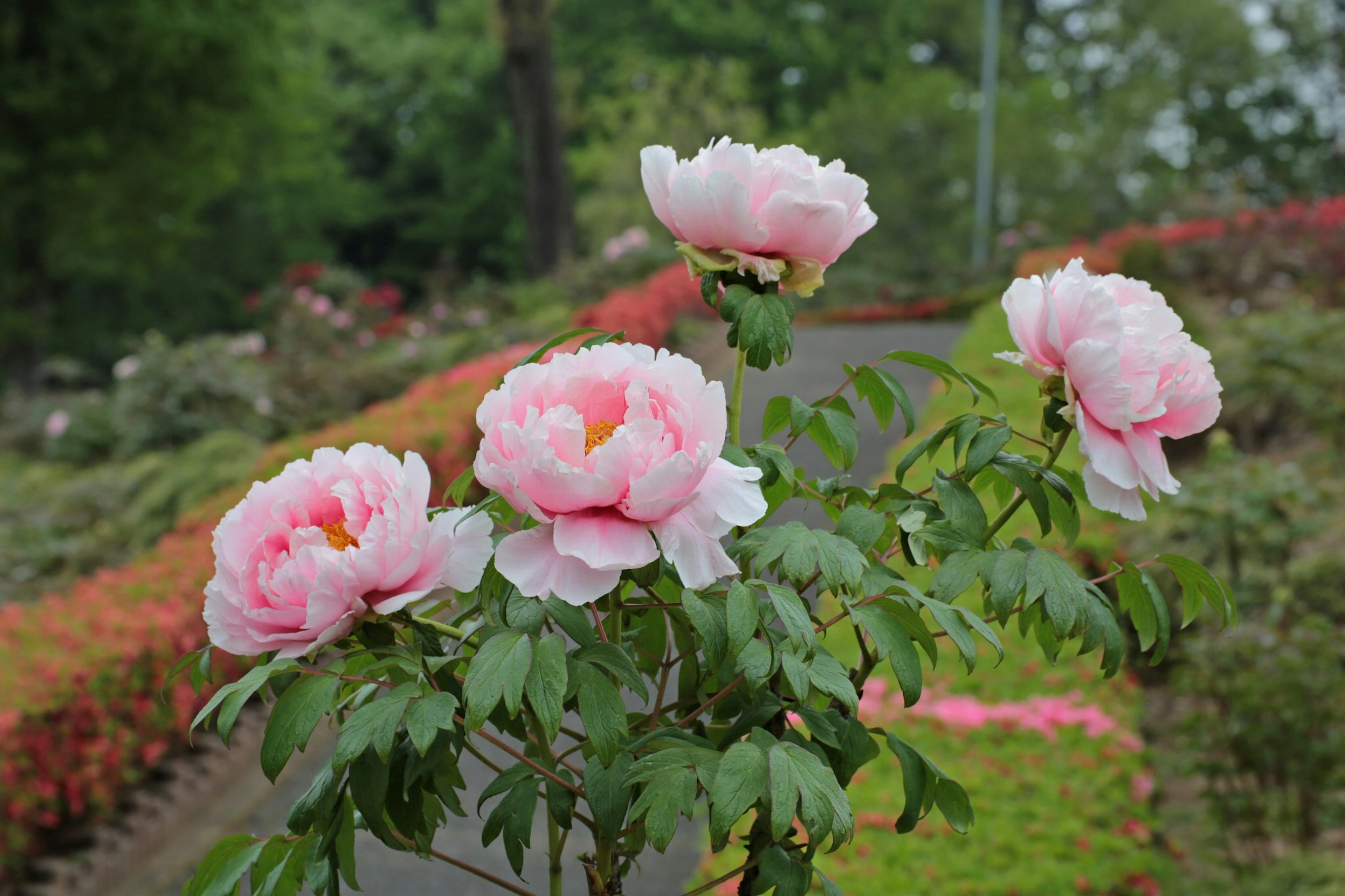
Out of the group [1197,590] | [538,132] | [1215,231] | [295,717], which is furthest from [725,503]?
[538,132]

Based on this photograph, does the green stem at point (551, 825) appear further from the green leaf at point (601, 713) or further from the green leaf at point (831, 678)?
the green leaf at point (831, 678)

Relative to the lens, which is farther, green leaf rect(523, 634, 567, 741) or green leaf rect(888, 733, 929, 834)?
green leaf rect(888, 733, 929, 834)

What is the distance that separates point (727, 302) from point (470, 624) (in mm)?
385

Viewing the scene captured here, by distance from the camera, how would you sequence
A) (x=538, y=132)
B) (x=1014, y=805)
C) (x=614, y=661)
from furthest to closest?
1. (x=538, y=132)
2. (x=1014, y=805)
3. (x=614, y=661)

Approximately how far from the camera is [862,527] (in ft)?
3.52

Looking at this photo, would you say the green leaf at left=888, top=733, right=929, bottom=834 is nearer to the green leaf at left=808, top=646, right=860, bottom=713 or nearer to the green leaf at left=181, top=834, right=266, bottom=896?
the green leaf at left=808, top=646, right=860, bottom=713

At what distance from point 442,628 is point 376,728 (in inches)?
6.0

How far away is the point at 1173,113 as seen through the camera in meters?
27.8

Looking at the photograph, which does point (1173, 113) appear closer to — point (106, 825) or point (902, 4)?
point (902, 4)

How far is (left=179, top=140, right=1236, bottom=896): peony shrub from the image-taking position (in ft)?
2.86

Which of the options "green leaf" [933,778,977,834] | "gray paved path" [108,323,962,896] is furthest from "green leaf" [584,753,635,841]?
"gray paved path" [108,323,962,896]

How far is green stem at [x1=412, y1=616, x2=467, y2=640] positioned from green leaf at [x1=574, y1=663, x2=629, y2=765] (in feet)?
0.50

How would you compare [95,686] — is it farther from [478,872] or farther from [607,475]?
[607,475]

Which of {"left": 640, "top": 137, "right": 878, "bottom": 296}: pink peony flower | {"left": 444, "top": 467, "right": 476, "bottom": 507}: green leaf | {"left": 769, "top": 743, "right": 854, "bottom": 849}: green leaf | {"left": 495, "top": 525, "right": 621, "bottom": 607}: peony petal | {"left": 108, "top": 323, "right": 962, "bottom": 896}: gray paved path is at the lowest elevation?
{"left": 108, "top": 323, "right": 962, "bottom": 896}: gray paved path
